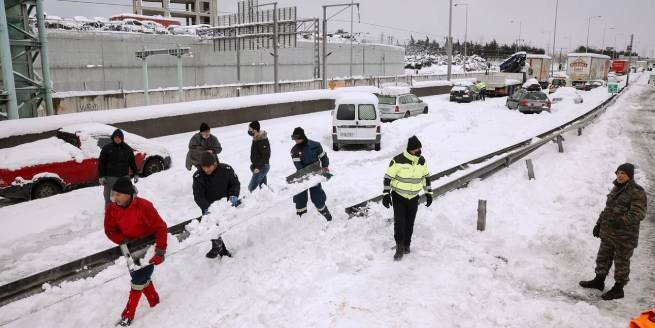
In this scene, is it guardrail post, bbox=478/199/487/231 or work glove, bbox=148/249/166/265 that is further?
guardrail post, bbox=478/199/487/231

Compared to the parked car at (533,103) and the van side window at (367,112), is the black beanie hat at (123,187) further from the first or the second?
the parked car at (533,103)

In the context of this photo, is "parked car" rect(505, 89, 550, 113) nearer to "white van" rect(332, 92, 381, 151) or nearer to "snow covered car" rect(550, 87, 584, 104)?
"snow covered car" rect(550, 87, 584, 104)

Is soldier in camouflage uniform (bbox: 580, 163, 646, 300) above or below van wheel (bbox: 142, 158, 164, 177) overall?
above

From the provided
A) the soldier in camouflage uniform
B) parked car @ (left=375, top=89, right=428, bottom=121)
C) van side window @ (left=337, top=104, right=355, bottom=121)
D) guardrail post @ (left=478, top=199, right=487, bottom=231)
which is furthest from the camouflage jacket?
parked car @ (left=375, top=89, right=428, bottom=121)

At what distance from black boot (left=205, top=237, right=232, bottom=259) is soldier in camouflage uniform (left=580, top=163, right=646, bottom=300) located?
5.22 m

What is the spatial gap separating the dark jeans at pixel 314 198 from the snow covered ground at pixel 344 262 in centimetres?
24

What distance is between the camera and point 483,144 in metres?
18.3

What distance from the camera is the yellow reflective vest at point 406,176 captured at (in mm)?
6652

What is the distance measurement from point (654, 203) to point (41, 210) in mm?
13491

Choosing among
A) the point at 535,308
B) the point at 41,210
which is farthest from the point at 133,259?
the point at 41,210

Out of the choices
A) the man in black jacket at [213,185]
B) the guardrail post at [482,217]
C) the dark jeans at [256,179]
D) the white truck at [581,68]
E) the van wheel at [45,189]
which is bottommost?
the van wheel at [45,189]

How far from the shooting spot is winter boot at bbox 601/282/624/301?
234 inches

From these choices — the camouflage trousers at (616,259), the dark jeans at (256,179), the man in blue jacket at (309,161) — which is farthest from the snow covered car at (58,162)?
the camouflage trousers at (616,259)

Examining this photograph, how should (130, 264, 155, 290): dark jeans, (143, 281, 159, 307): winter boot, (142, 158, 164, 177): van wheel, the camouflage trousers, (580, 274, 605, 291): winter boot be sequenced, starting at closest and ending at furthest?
(130, 264, 155, 290): dark jeans → (143, 281, 159, 307): winter boot → the camouflage trousers → (580, 274, 605, 291): winter boot → (142, 158, 164, 177): van wheel
